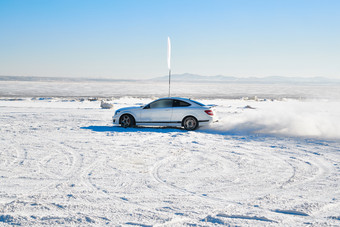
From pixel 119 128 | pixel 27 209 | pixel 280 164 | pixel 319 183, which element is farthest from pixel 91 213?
pixel 119 128

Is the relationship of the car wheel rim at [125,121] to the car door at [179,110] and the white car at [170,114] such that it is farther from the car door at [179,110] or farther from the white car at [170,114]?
the car door at [179,110]

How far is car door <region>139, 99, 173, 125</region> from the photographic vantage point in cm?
1538

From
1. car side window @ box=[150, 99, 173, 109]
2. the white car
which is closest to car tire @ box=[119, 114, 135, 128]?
the white car

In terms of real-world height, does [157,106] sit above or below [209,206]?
above

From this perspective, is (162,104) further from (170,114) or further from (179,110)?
(179,110)

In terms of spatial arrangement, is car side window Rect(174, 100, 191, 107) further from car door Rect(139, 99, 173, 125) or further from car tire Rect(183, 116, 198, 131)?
car tire Rect(183, 116, 198, 131)

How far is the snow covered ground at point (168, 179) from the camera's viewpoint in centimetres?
528

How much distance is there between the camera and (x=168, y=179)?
733 cm

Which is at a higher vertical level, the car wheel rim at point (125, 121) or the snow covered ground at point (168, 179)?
the car wheel rim at point (125, 121)

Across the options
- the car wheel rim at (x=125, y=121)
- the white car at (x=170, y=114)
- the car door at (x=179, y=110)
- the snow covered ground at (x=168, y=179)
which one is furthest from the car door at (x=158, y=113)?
the snow covered ground at (x=168, y=179)

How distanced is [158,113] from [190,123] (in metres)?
1.44

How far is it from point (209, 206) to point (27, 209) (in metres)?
2.79

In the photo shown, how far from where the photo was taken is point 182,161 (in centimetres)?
907

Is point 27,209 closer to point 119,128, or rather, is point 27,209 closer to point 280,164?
point 280,164
